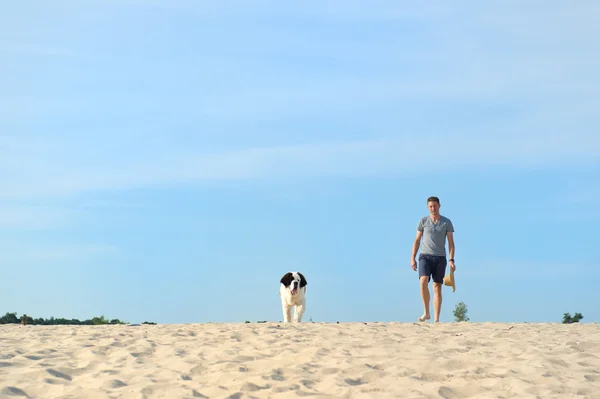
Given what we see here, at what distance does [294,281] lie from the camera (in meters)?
14.8

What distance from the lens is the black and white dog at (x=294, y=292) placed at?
14.9 m

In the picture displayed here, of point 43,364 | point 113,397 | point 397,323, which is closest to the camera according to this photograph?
point 113,397

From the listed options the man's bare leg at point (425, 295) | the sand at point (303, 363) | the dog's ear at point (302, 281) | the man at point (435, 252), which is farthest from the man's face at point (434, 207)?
the dog's ear at point (302, 281)

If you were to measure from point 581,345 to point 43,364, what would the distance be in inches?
316

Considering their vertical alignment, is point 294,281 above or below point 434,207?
below

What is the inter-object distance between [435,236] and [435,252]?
30cm

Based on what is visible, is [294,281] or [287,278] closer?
[294,281]

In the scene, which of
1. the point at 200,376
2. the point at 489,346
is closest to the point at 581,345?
the point at 489,346

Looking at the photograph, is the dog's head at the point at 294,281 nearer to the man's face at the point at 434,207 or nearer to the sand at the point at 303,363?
the sand at the point at 303,363

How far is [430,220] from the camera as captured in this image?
47.6 ft

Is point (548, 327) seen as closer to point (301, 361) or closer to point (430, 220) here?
point (430, 220)

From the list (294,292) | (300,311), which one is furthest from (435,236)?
(300,311)

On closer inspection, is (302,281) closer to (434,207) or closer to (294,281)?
(294,281)

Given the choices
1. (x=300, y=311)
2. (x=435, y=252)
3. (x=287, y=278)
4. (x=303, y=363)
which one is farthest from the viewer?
(x=300, y=311)
